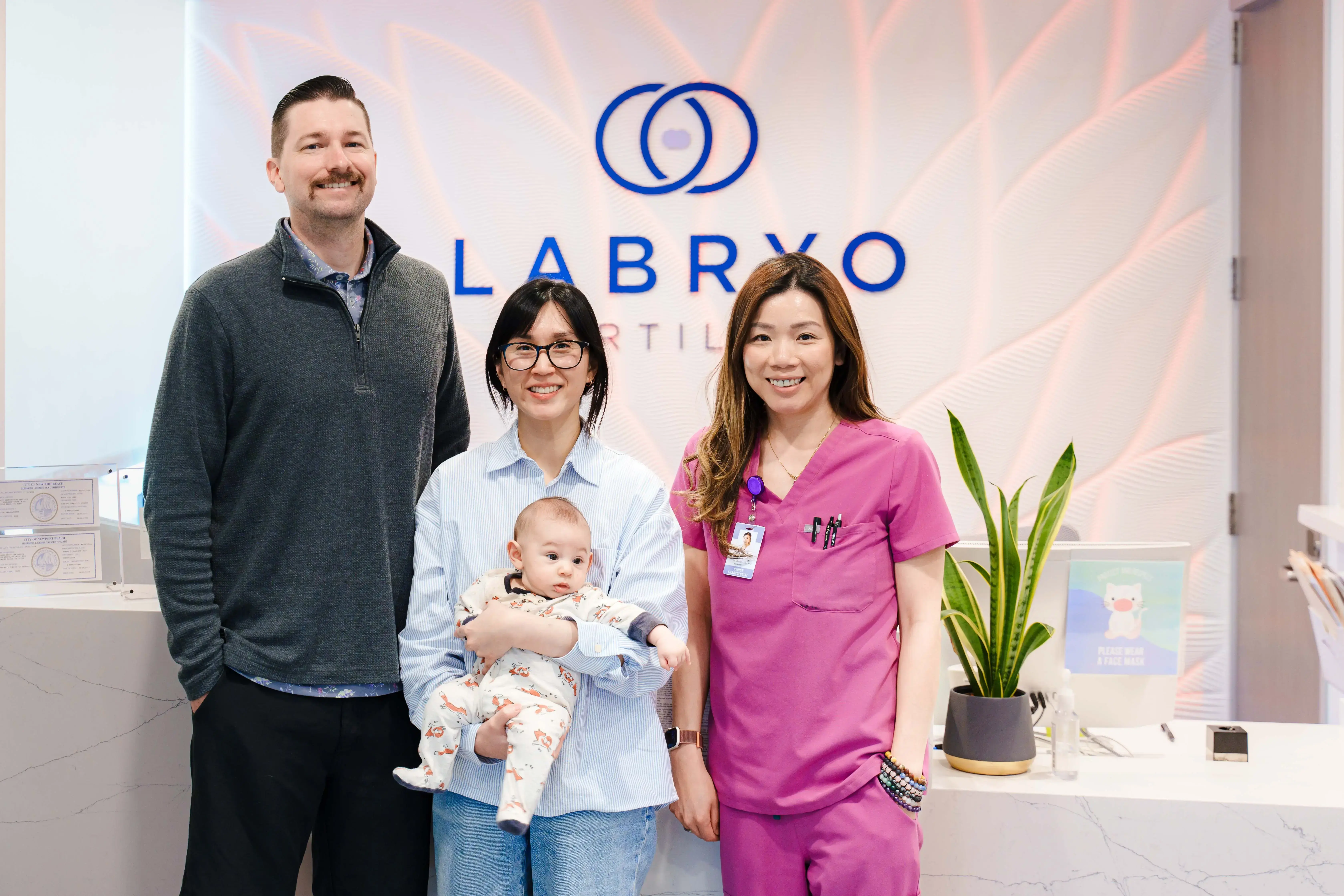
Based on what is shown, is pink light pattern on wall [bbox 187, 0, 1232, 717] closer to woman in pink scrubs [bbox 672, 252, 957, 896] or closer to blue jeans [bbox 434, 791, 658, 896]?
woman in pink scrubs [bbox 672, 252, 957, 896]

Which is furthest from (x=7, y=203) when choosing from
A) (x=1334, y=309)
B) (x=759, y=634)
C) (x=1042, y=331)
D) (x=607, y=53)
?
(x=1334, y=309)

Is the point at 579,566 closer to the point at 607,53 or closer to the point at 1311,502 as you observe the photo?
the point at 1311,502

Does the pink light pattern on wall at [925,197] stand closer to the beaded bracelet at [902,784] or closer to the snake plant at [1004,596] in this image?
the snake plant at [1004,596]

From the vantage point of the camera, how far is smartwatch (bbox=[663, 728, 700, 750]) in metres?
1.74

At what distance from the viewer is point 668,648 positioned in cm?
153

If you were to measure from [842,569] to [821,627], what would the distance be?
0.34 feet

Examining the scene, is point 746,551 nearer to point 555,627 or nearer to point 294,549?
point 555,627

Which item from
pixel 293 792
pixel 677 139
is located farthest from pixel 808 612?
pixel 677 139

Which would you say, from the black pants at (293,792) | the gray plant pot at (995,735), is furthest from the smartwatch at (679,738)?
the gray plant pot at (995,735)

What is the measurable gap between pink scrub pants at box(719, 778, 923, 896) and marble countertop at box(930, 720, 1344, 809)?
287 millimetres

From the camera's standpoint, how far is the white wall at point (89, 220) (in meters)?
3.32

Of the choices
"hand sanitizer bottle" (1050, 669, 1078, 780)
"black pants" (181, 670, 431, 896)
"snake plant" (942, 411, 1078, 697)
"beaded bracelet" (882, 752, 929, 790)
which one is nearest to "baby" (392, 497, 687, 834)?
"black pants" (181, 670, 431, 896)

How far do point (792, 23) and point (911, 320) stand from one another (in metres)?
1.25

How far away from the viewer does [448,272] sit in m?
4.16
